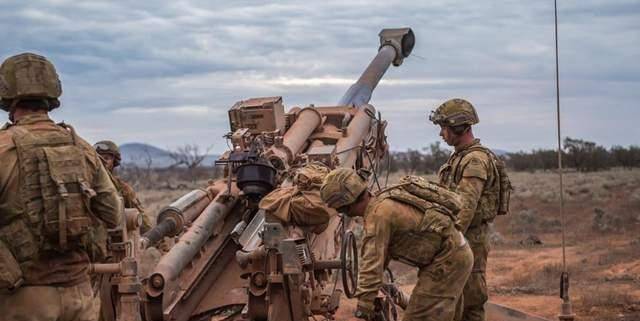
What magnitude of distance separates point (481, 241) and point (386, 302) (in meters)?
1.18

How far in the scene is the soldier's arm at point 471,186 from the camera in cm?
757

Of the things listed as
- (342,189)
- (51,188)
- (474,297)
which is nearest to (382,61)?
(474,297)

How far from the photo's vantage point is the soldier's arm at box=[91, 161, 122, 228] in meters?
5.39

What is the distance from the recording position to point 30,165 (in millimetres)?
5141

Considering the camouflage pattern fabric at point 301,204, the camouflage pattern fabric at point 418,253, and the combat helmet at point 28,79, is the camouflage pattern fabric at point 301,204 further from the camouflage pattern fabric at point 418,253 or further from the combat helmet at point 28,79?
the combat helmet at point 28,79

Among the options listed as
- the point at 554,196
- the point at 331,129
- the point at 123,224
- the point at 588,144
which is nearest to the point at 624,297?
the point at 331,129

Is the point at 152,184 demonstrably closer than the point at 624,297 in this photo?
No

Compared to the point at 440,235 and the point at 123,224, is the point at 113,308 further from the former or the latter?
the point at 440,235

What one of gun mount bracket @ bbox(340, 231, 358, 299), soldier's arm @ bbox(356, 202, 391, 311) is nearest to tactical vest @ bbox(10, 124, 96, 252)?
soldier's arm @ bbox(356, 202, 391, 311)

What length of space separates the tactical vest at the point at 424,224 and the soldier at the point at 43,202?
1670 millimetres

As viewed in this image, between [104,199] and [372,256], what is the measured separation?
60.8 inches

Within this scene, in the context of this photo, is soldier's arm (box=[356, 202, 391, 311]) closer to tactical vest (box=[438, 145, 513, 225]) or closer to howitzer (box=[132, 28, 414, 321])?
howitzer (box=[132, 28, 414, 321])

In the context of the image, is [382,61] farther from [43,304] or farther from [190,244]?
[43,304]

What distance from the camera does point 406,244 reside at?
6.21 metres
